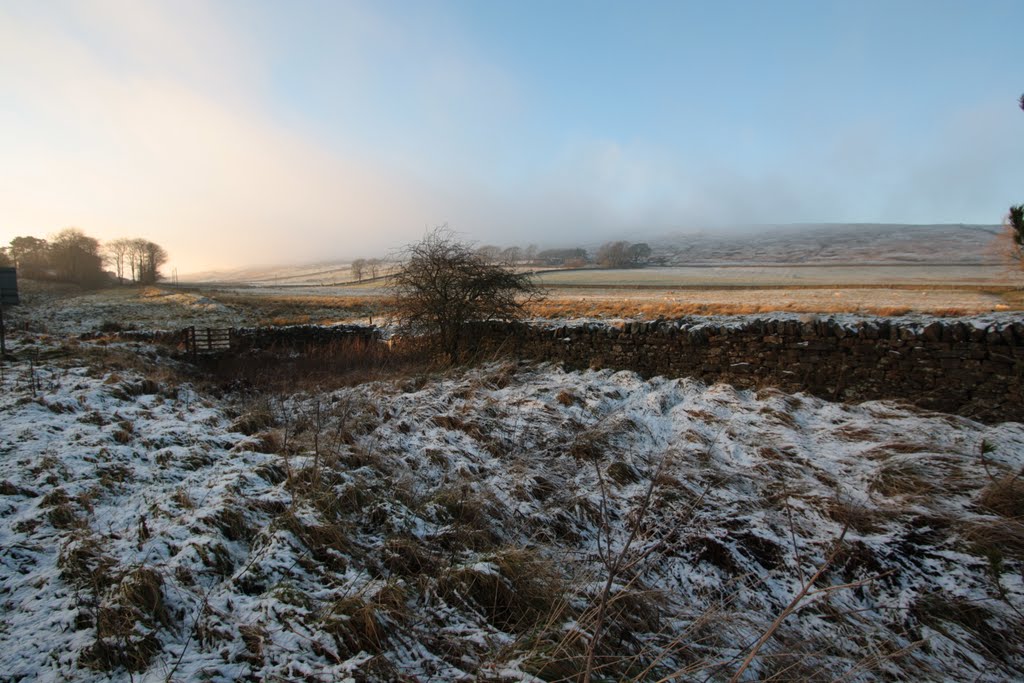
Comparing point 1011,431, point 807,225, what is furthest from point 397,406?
point 807,225

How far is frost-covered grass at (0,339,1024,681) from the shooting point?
2.54m

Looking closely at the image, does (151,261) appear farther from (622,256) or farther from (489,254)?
(489,254)

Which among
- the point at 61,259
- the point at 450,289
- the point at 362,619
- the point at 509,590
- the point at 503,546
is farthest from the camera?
the point at 61,259

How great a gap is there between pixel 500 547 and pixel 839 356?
6.86 meters

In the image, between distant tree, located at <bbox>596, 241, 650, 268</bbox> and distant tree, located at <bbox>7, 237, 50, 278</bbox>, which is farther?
distant tree, located at <bbox>596, 241, 650, 268</bbox>

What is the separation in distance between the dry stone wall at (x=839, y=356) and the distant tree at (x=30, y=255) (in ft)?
245

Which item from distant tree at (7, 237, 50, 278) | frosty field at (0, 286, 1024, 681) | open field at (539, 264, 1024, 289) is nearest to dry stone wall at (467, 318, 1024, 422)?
frosty field at (0, 286, 1024, 681)

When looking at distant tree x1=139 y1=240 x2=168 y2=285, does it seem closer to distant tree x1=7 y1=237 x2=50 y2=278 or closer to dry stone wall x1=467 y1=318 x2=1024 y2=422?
distant tree x1=7 y1=237 x2=50 y2=278

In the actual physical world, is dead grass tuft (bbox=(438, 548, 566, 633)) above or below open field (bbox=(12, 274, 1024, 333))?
below

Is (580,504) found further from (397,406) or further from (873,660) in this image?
(397,406)

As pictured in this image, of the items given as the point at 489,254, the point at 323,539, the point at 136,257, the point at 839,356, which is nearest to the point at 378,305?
the point at 489,254

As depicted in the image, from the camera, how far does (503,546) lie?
3.83m

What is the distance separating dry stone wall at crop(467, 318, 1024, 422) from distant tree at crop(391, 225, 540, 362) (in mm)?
2703

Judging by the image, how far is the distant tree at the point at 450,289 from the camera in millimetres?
12570
